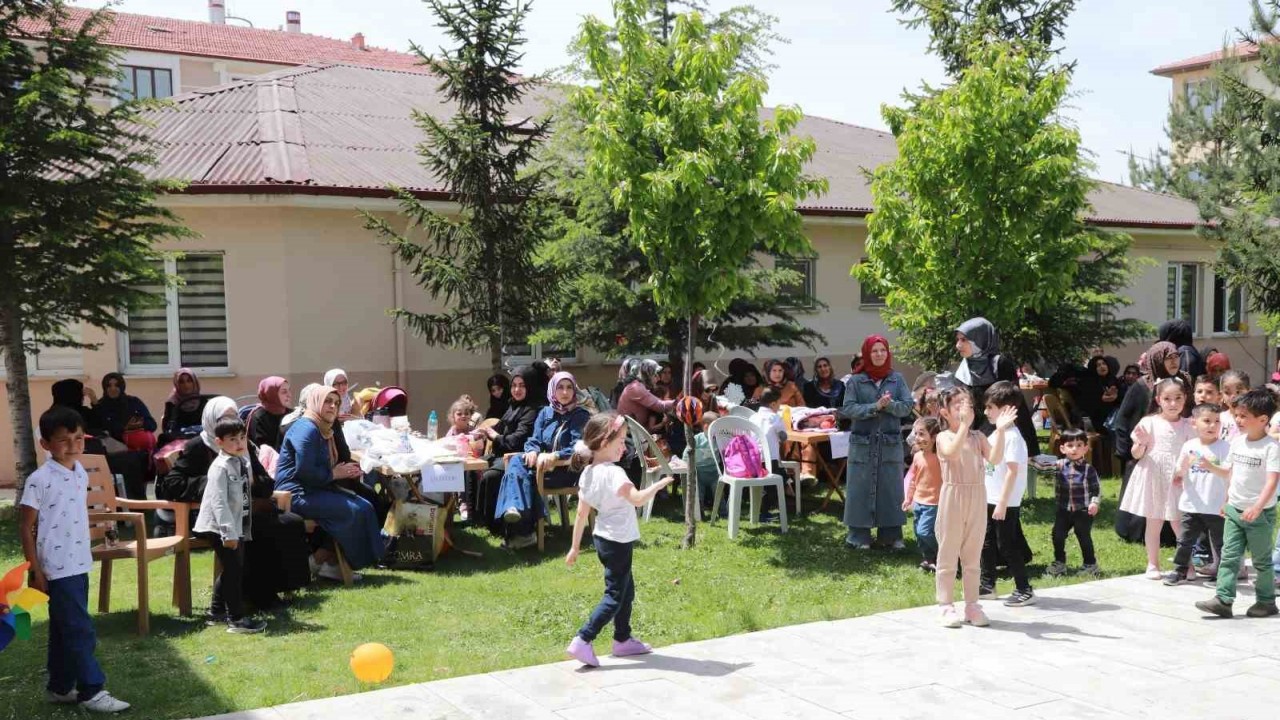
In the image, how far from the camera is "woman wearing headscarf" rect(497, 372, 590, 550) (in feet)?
31.7

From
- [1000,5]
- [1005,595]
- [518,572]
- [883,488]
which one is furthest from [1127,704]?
[1000,5]

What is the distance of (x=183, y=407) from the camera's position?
11.4m

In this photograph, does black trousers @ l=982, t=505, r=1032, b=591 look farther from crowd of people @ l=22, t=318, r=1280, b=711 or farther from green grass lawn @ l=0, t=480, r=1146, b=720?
green grass lawn @ l=0, t=480, r=1146, b=720

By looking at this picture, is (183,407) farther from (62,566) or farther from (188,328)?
(62,566)

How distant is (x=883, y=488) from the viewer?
9617 mm

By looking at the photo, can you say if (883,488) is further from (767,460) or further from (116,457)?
(116,457)

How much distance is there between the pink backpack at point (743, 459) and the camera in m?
10.3

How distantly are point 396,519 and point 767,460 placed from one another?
3.48 m

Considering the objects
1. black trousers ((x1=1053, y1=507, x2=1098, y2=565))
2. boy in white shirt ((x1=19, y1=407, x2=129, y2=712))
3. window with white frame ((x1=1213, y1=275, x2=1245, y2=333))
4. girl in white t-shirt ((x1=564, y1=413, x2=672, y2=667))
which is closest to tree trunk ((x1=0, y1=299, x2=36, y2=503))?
boy in white shirt ((x1=19, y1=407, x2=129, y2=712))

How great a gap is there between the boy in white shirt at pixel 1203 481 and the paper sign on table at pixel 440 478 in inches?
219

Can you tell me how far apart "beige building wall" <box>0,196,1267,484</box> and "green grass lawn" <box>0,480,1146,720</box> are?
158 inches

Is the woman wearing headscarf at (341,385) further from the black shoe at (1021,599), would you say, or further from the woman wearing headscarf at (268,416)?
the black shoe at (1021,599)

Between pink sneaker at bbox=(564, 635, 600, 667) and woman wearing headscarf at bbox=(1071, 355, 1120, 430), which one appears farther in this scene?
woman wearing headscarf at bbox=(1071, 355, 1120, 430)

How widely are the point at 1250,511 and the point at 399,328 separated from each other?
1107cm
